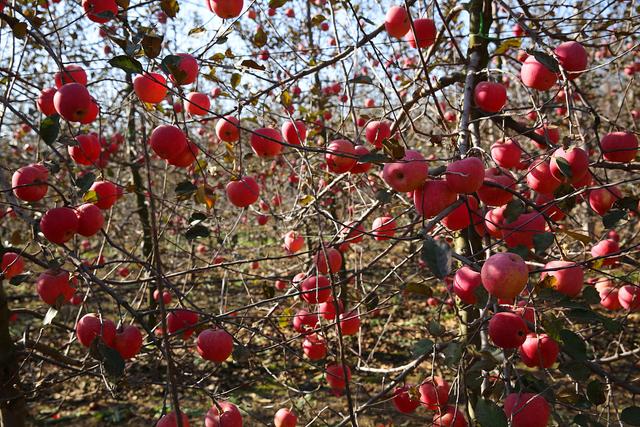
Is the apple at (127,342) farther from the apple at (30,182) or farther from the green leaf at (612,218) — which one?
the green leaf at (612,218)

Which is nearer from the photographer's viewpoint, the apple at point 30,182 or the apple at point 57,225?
the apple at point 57,225

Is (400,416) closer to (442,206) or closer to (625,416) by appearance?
(625,416)

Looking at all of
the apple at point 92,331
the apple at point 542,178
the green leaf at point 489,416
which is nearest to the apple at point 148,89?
the apple at point 92,331

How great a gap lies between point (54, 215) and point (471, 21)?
5.78 ft

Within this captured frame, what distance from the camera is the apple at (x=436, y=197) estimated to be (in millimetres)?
1239

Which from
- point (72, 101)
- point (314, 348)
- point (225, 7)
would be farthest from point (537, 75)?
point (72, 101)

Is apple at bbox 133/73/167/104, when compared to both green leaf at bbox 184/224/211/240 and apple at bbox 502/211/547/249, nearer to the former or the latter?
green leaf at bbox 184/224/211/240

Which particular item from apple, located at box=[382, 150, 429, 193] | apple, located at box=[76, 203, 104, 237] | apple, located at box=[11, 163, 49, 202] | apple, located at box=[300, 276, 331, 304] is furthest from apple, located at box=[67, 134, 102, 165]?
apple, located at box=[382, 150, 429, 193]

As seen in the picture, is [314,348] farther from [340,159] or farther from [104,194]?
[104,194]

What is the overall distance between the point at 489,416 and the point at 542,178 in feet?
2.49

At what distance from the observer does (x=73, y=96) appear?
4.79 feet

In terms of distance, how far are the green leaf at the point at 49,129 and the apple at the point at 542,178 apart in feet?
4.58

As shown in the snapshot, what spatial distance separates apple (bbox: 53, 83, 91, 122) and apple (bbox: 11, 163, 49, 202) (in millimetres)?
312

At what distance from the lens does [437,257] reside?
3.34 ft
